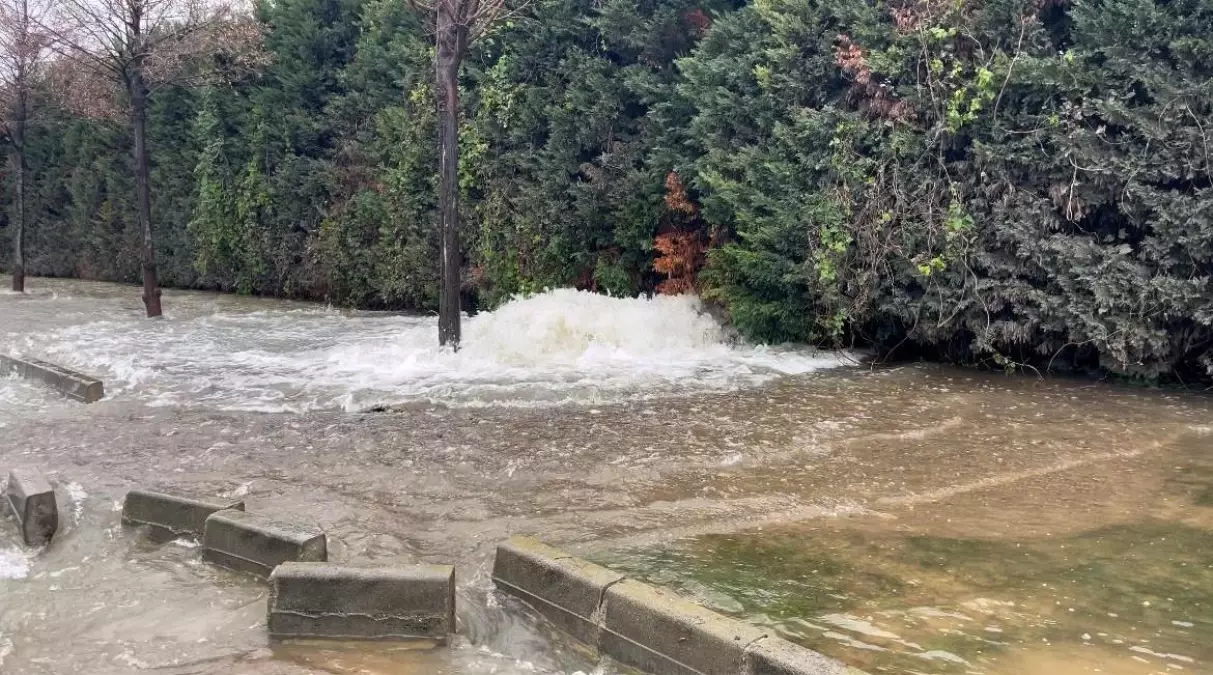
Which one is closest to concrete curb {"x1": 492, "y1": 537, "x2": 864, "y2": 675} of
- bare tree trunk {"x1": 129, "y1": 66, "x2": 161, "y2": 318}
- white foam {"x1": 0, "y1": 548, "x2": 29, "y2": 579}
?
white foam {"x1": 0, "y1": 548, "x2": 29, "y2": 579}

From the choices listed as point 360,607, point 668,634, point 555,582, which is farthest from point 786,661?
point 360,607

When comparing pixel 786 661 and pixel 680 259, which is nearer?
pixel 786 661

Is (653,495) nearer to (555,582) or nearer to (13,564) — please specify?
(555,582)

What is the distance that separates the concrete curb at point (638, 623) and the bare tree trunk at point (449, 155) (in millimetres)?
6569

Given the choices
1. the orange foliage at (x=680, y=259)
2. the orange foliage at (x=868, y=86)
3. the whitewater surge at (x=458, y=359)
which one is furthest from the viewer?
the orange foliage at (x=680, y=259)

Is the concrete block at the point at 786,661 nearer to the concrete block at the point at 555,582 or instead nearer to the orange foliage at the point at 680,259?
the concrete block at the point at 555,582

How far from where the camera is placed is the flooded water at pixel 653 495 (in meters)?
3.69

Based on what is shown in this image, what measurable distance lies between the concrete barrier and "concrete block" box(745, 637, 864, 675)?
7320 mm

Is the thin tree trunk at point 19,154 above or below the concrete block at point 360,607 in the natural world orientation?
above

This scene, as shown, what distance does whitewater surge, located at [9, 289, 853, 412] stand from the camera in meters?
8.62

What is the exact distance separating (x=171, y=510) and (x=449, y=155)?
6.33m

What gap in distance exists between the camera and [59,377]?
28.6 ft

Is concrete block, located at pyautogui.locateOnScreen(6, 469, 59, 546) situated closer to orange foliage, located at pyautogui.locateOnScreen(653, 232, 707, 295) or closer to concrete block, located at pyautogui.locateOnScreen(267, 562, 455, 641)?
concrete block, located at pyautogui.locateOnScreen(267, 562, 455, 641)

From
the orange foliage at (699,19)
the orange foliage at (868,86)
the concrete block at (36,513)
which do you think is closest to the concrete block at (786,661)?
the concrete block at (36,513)
